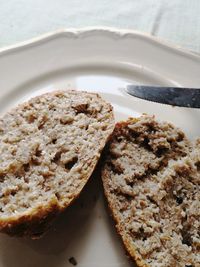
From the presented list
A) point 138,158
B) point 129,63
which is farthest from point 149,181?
point 129,63

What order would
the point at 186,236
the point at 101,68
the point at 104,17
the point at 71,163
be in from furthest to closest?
the point at 104,17 < the point at 101,68 < the point at 71,163 < the point at 186,236

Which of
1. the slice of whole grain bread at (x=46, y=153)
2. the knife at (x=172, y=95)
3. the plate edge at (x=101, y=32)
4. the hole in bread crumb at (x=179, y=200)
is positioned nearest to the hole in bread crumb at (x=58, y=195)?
the slice of whole grain bread at (x=46, y=153)

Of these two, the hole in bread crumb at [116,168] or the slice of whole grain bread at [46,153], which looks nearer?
the slice of whole grain bread at [46,153]

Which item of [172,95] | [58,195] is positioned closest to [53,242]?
[58,195]

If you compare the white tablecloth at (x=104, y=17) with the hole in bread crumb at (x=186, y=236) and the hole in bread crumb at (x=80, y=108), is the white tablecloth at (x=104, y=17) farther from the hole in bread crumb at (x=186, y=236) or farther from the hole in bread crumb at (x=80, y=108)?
the hole in bread crumb at (x=186, y=236)

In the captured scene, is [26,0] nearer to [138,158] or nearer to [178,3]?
[178,3]

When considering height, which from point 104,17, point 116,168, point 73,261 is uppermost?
point 104,17

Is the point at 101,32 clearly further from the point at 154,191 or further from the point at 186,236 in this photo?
the point at 186,236

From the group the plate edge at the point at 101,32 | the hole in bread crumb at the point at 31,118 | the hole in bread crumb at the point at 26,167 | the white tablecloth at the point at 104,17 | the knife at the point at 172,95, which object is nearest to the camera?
the hole in bread crumb at the point at 26,167
